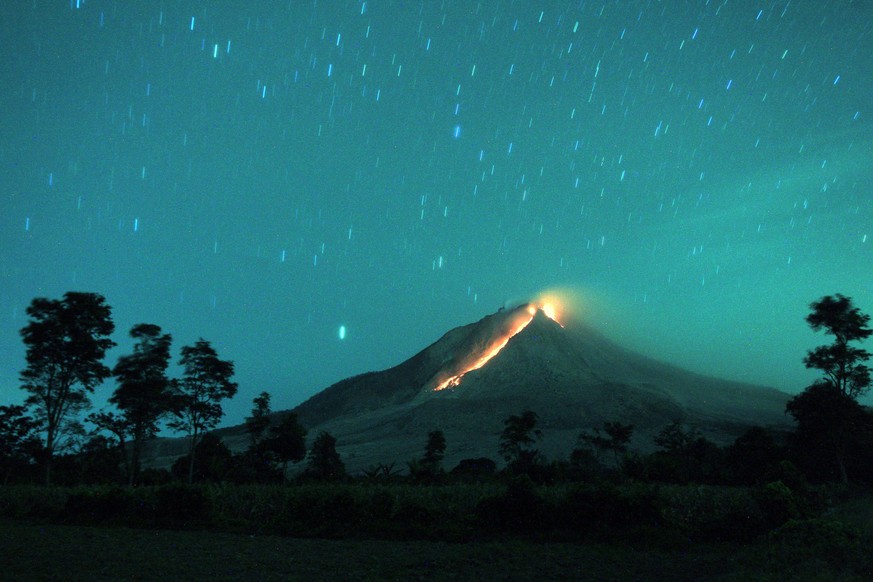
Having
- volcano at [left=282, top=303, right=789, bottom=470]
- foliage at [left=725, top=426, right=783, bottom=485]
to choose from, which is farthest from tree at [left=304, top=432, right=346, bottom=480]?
foliage at [left=725, top=426, right=783, bottom=485]

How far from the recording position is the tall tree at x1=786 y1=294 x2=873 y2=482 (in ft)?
134

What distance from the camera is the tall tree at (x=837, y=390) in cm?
4078

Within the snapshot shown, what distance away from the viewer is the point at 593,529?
17859mm

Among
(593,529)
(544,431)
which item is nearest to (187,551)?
(593,529)

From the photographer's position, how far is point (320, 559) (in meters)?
13.9

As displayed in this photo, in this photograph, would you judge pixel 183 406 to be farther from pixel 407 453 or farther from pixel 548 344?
pixel 548 344

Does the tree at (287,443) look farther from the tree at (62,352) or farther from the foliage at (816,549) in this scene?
the foliage at (816,549)

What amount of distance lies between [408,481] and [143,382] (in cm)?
1797

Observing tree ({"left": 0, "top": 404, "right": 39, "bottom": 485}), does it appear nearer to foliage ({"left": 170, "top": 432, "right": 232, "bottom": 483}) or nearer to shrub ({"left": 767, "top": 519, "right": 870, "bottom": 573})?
foliage ({"left": 170, "top": 432, "right": 232, "bottom": 483})

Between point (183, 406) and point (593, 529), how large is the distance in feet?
101

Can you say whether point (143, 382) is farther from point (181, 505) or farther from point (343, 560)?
point (343, 560)

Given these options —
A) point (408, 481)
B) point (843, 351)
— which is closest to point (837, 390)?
point (843, 351)

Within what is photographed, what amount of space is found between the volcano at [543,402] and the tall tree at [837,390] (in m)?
40.2

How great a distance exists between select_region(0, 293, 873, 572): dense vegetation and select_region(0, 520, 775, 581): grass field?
1.62m
